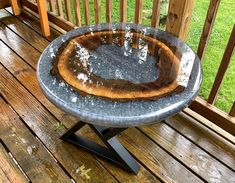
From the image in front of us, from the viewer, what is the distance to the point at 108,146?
4.62 ft

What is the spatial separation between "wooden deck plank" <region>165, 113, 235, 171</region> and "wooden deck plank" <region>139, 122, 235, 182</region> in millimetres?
39

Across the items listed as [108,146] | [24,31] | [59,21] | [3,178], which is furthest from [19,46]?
[108,146]

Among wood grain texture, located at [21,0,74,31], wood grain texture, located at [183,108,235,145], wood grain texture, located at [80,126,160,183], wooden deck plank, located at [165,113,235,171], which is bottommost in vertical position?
wood grain texture, located at [80,126,160,183]

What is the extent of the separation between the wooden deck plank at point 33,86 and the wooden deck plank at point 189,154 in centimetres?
24

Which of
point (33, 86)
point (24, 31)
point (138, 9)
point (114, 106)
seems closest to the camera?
point (114, 106)

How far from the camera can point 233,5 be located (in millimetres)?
3279

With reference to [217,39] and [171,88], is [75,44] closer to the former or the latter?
[171,88]

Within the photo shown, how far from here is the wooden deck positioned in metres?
1.46

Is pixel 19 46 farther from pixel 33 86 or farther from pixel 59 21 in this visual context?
pixel 33 86

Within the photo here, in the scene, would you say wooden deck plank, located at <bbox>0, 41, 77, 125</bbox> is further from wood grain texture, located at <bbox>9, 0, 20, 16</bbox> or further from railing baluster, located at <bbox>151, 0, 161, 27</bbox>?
railing baluster, located at <bbox>151, 0, 161, 27</bbox>

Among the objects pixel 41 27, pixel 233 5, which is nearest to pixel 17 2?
pixel 41 27

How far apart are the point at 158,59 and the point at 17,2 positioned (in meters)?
2.62

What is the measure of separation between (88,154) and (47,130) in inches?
14.0

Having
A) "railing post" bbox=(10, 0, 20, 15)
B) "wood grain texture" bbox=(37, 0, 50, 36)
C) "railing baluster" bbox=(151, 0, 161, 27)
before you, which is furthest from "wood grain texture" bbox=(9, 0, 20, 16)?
"railing baluster" bbox=(151, 0, 161, 27)
